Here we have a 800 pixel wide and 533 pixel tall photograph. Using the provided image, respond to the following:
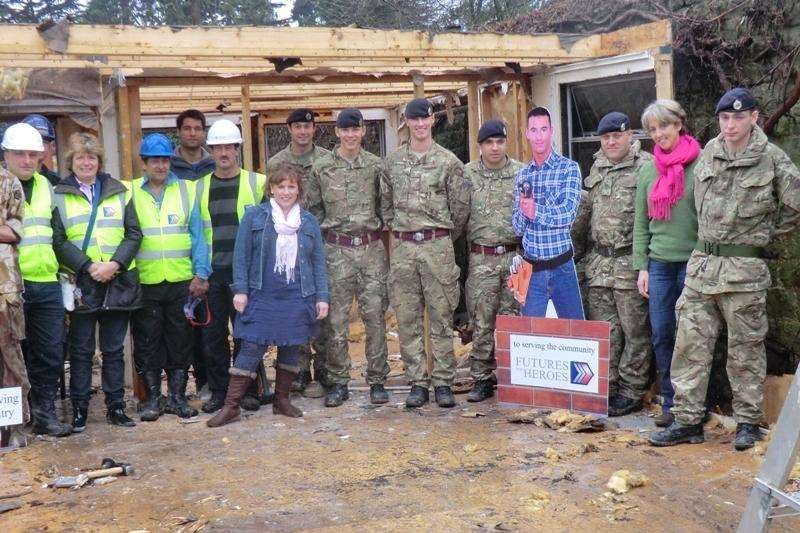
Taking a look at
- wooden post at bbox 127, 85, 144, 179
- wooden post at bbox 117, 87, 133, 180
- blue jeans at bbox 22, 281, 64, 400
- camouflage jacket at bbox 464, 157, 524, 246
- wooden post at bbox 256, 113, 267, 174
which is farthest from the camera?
wooden post at bbox 256, 113, 267, 174

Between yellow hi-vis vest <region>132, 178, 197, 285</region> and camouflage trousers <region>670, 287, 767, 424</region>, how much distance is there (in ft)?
11.3

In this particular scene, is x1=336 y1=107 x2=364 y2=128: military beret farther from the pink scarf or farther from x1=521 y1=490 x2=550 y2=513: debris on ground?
x1=521 y1=490 x2=550 y2=513: debris on ground

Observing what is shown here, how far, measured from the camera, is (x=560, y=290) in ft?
20.6

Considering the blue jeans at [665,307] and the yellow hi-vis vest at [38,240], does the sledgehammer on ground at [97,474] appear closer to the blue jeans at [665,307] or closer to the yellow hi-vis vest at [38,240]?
the yellow hi-vis vest at [38,240]

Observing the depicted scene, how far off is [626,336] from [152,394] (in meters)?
3.47

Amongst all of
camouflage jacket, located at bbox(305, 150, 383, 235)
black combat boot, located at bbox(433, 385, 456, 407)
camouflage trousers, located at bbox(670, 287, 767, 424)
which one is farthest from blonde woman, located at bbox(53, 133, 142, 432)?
camouflage trousers, located at bbox(670, 287, 767, 424)

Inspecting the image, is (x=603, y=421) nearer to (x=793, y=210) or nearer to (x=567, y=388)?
(x=567, y=388)

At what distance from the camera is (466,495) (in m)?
4.67

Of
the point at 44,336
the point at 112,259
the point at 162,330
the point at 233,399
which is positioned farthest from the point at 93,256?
the point at 233,399

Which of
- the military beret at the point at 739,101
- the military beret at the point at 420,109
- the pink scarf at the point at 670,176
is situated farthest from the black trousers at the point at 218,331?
the military beret at the point at 739,101

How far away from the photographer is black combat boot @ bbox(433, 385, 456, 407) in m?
6.55

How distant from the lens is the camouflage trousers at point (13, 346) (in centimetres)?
564

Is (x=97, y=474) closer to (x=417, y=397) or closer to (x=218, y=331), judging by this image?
(x=218, y=331)

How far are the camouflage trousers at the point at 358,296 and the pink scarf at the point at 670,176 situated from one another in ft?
6.82
